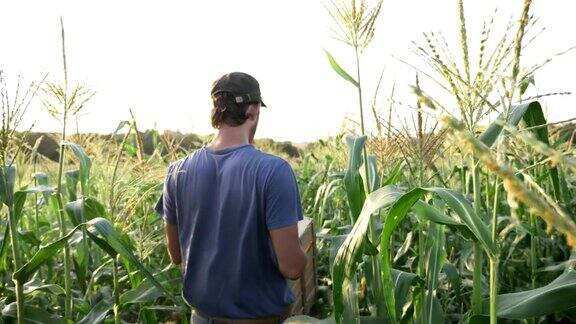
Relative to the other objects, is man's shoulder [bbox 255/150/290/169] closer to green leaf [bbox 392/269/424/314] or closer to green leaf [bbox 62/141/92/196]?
green leaf [bbox 392/269/424/314]

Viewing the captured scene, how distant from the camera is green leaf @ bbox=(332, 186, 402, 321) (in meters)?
1.82

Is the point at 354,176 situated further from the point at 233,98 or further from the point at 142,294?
the point at 142,294

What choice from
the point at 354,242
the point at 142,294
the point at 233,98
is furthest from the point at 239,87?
the point at 354,242

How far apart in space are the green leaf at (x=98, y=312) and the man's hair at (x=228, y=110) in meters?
1.06

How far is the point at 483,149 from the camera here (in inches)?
26.5

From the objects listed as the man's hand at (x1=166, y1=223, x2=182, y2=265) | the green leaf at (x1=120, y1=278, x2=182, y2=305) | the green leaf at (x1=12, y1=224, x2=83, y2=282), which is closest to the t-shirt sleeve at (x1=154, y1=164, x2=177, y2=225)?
the man's hand at (x1=166, y1=223, x2=182, y2=265)

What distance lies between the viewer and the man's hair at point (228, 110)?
2.78 meters

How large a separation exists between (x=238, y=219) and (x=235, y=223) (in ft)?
0.08

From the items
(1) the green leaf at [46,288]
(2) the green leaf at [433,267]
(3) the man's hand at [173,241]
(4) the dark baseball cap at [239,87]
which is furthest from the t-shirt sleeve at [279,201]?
(1) the green leaf at [46,288]

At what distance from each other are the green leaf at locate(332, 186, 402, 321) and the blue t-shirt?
712mm

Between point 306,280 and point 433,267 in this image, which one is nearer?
point 433,267

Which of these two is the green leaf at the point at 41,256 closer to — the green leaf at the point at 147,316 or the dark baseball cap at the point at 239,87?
the green leaf at the point at 147,316

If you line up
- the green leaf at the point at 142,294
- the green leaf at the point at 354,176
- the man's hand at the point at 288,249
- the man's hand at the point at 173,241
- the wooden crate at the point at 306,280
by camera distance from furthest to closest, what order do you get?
the wooden crate at the point at 306,280, the man's hand at the point at 173,241, the green leaf at the point at 142,294, the man's hand at the point at 288,249, the green leaf at the point at 354,176

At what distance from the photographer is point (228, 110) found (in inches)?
109
